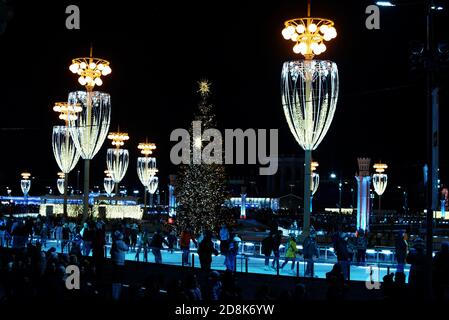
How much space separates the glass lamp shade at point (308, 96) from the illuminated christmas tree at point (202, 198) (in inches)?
350

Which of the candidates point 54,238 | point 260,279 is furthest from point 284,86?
point 54,238

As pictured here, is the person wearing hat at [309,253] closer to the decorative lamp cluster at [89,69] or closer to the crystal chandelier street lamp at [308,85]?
the crystal chandelier street lamp at [308,85]

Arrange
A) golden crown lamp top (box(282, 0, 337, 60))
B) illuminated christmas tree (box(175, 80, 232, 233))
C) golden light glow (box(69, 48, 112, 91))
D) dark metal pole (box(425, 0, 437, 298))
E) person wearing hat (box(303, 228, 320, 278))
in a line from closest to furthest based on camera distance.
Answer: dark metal pole (box(425, 0, 437, 298)), person wearing hat (box(303, 228, 320, 278)), golden crown lamp top (box(282, 0, 337, 60)), golden light glow (box(69, 48, 112, 91)), illuminated christmas tree (box(175, 80, 232, 233))

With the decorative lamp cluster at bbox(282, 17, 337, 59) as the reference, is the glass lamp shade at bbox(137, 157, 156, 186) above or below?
below

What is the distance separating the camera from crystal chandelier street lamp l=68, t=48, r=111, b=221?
27516 millimetres

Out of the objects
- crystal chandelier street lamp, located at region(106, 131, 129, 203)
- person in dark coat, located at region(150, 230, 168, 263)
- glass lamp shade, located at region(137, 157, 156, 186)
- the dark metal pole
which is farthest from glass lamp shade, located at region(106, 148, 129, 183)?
the dark metal pole

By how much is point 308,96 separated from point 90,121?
1097cm

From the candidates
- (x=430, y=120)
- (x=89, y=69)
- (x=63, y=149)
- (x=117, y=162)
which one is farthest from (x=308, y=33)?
(x=117, y=162)

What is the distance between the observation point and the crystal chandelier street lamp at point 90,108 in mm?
27516

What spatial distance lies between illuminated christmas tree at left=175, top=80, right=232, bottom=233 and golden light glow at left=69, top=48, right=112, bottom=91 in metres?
5.10

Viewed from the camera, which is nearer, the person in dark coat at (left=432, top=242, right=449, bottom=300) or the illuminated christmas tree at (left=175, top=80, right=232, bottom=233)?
the person in dark coat at (left=432, top=242, right=449, bottom=300)

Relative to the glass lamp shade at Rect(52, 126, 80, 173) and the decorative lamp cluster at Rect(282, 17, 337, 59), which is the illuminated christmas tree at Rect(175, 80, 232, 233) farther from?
the decorative lamp cluster at Rect(282, 17, 337, 59)

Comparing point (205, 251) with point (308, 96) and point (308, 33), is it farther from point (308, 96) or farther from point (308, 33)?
point (308, 33)
